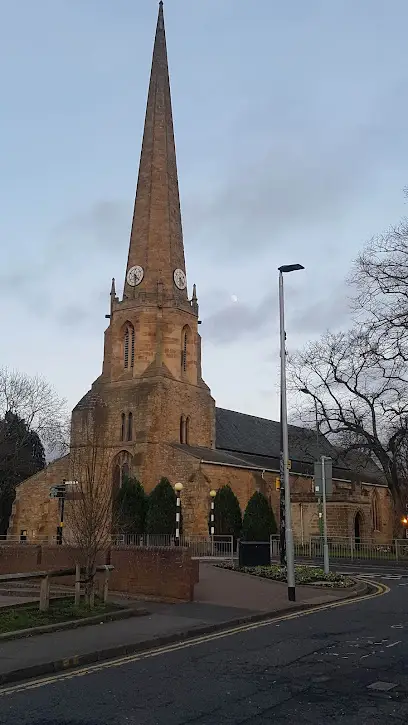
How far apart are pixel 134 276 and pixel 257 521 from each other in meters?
19.9

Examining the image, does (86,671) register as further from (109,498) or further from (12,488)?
(12,488)

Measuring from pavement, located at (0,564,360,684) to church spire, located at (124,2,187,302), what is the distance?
3156 centimetres

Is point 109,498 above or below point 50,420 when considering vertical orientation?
below

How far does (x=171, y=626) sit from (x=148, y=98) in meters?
48.3

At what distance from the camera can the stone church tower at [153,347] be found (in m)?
44.6

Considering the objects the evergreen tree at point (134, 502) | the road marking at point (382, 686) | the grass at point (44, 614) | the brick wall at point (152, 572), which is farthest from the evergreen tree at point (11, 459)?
the road marking at point (382, 686)

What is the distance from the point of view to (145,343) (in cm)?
4719

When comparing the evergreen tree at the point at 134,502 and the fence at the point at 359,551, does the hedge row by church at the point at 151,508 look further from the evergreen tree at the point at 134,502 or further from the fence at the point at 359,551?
the fence at the point at 359,551

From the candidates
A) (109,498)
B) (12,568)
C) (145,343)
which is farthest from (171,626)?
(145,343)

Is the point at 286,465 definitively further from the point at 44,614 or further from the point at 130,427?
the point at 130,427

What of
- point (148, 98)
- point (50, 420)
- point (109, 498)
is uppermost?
point (148, 98)

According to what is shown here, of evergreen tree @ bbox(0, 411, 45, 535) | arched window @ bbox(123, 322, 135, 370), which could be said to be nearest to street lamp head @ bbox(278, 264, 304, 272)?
arched window @ bbox(123, 322, 135, 370)

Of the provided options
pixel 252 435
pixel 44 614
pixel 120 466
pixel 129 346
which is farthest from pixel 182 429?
pixel 44 614

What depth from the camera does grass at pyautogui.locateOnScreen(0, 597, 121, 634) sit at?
38.5 feet
